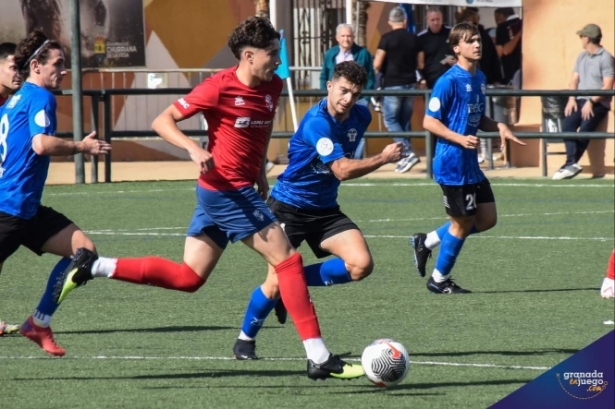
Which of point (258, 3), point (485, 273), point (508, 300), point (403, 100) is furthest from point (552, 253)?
point (258, 3)

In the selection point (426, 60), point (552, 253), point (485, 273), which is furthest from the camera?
point (426, 60)

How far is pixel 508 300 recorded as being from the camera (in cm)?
1017

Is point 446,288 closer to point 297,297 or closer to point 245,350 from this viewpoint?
point 245,350

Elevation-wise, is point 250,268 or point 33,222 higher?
point 33,222

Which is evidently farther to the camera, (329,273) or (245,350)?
(329,273)

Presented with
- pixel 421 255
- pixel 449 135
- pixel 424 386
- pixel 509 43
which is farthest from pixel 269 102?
pixel 509 43

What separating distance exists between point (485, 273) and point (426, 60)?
8.93 meters

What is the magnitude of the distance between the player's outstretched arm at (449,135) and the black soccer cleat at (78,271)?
3385mm

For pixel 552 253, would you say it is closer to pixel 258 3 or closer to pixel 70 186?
pixel 70 186

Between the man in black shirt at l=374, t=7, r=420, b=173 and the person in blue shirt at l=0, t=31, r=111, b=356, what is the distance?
1194 centimetres

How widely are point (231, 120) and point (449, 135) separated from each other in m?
3.11

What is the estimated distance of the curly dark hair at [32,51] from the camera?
7773 mm

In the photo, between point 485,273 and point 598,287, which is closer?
point 598,287

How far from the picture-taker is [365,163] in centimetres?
760
